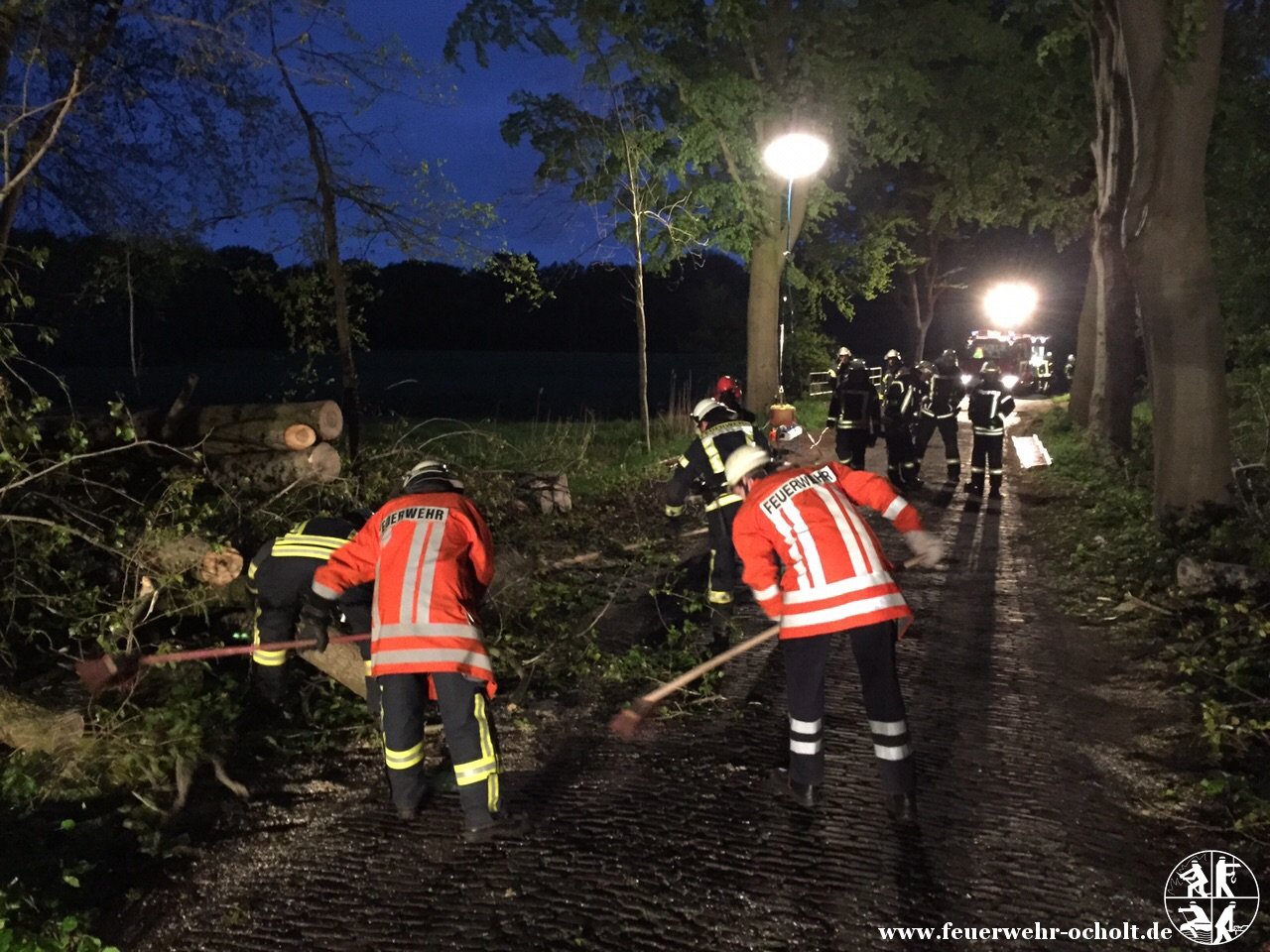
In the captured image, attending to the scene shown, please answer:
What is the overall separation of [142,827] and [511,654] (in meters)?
2.48

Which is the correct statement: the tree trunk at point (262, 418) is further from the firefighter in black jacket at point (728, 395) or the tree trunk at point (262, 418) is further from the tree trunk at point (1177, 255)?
the tree trunk at point (1177, 255)

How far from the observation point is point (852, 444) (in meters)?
13.1

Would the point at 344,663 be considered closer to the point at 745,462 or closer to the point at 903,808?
the point at 745,462

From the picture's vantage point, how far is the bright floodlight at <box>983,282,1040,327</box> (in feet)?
125

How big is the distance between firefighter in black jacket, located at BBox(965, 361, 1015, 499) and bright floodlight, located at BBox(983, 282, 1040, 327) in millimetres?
27835

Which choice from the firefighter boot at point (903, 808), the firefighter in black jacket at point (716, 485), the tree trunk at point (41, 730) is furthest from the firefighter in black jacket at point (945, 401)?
the tree trunk at point (41, 730)

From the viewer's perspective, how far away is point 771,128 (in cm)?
1802

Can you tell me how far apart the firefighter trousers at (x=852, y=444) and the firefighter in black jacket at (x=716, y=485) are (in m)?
5.95

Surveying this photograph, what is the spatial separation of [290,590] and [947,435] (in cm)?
993

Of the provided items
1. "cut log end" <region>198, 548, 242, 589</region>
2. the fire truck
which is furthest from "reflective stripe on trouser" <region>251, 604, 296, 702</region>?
the fire truck

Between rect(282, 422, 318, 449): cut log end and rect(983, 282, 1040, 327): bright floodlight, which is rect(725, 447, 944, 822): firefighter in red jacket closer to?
rect(282, 422, 318, 449): cut log end

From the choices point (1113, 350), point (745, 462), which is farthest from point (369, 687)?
point (1113, 350)

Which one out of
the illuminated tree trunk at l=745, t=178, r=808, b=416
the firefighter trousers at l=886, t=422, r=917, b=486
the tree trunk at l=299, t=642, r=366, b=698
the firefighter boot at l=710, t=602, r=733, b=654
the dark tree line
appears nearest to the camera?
the tree trunk at l=299, t=642, r=366, b=698

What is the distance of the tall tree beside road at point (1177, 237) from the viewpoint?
848 centimetres
